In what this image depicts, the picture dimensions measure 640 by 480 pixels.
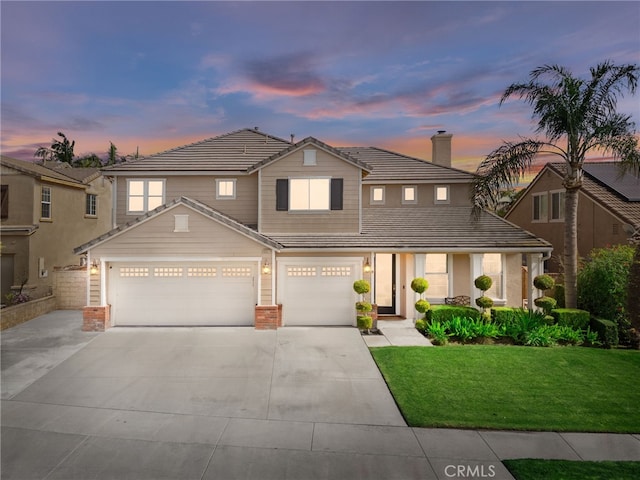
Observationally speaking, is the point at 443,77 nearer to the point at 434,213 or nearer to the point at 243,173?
the point at 434,213

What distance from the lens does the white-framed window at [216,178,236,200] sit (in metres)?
15.5

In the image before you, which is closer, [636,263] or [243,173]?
[636,263]

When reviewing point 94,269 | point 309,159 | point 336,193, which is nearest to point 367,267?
point 336,193

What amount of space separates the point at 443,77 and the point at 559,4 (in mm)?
4989

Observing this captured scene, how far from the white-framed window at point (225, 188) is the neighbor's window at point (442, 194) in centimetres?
892

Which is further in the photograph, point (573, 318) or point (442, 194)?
point (442, 194)

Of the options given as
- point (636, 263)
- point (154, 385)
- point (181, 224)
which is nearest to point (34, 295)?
point (181, 224)

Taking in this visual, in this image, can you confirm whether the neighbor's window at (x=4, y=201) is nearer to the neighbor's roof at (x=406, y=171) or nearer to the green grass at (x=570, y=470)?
the neighbor's roof at (x=406, y=171)

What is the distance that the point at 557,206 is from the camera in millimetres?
18469

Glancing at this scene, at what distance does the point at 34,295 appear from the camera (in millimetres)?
17484

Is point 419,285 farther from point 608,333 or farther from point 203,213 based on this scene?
point 203,213

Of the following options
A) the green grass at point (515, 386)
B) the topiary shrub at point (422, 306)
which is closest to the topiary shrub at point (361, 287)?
the topiary shrub at point (422, 306)

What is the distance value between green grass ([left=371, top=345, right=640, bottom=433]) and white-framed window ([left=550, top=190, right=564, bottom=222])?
9326 mm

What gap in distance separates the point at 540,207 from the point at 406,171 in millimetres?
8751
